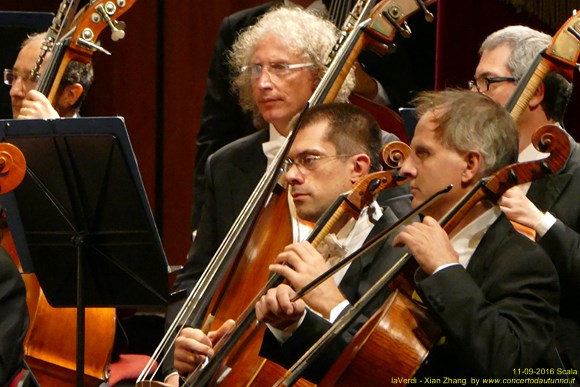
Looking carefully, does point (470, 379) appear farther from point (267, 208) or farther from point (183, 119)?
point (183, 119)

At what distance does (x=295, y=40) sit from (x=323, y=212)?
0.77 m

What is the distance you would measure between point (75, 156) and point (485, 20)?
5.35 feet

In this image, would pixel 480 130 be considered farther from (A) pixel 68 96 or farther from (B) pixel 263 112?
(A) pixel 68 96

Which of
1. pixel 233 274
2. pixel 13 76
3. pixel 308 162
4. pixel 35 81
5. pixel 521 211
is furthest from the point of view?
pixel 13 76

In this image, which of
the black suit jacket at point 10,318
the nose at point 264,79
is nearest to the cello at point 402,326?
the black suit jacket at point 10,318

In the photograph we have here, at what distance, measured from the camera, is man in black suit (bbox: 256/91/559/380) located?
217cm

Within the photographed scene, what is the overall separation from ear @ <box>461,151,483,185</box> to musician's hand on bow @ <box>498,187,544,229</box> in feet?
0.74

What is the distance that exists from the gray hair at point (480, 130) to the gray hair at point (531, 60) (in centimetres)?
Result: 59

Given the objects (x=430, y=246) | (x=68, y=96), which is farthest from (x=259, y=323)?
(x=68, y=96)

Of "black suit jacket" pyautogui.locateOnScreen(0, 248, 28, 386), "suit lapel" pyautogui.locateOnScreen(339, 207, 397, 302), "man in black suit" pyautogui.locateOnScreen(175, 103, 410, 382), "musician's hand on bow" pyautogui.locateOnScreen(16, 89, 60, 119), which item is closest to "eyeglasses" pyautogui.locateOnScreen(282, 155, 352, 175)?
"man in black suit" pyautogui.locateOnScreen(175, 103, 410, 382)

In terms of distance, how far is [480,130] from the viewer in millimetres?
2438

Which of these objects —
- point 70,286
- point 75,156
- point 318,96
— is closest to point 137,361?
point 70,286

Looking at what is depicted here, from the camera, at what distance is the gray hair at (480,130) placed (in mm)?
2424

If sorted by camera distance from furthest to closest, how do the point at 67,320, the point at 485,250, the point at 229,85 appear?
the point at 229,85 → the point at 67,320 → the point at 485,250
